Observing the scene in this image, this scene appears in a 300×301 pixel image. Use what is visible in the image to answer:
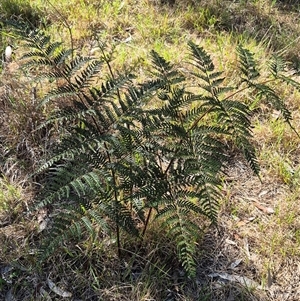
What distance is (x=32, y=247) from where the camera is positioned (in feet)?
7.75

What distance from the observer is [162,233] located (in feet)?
7.60

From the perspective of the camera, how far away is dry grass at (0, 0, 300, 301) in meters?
2.23

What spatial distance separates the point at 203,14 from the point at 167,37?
425 mm

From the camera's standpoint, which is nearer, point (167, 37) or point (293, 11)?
point (167, 37)

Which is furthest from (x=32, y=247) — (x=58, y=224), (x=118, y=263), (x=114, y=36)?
(x=114, y=36)

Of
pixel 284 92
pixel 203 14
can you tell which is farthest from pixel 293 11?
pixel 284 92

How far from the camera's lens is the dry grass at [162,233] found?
2.23 meters

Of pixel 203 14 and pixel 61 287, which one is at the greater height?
pixel 203 14

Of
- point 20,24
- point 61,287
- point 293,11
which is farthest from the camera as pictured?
point 293,11

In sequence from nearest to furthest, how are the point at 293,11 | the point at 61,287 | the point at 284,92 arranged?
the point at 61,287 → the point at 284,92 → the point at 293,11

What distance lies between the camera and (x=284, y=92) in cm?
319

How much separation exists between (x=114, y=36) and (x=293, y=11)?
1727 mm

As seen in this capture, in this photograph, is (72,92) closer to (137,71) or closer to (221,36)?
(137,71)

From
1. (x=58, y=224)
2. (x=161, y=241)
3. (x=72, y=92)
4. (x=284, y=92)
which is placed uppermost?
(x=72, y=92)
